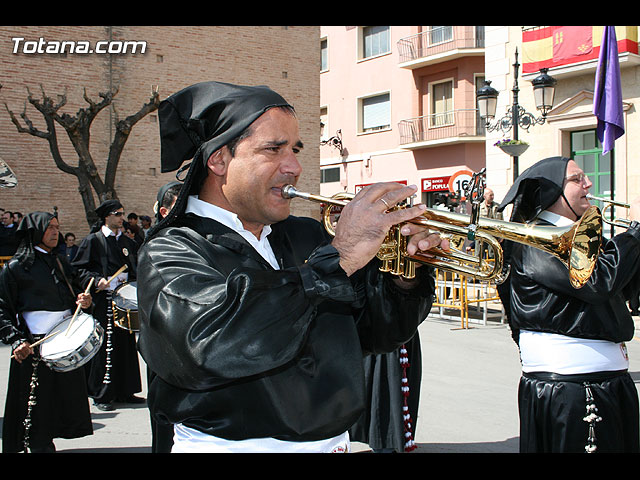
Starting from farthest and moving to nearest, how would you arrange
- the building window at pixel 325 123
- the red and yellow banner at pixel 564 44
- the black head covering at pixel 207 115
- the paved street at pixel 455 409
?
the building window at pixel 325 123 → the red and yellow banner at pixel 564 44 → the paved street at pixel 455 409 → the black head covering at pixel 207 115

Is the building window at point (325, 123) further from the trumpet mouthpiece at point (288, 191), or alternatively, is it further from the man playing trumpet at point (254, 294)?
the trumpet mouthpiece at point (288, 191)

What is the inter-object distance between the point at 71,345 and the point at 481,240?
12.0 ft

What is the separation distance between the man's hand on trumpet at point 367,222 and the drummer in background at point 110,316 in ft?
17.3

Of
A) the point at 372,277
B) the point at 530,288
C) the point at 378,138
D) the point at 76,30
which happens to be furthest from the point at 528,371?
the point at 378,138

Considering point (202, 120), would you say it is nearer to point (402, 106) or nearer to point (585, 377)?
point (585, 377)

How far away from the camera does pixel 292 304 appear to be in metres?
1.68

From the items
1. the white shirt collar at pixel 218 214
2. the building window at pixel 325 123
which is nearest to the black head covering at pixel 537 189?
the white shirt collar at pixel 218 214

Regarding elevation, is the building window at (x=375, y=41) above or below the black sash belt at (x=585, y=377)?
above

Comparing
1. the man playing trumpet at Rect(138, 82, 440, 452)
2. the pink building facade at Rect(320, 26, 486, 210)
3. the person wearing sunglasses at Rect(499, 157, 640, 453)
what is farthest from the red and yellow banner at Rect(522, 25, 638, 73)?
the man playing trumpet at Rect(138, 82, 440, 452)

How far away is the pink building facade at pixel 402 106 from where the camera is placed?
987 inches

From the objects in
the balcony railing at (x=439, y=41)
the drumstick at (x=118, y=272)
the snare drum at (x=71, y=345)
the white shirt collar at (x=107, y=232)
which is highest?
the balcony railing at (x=439, y=41)

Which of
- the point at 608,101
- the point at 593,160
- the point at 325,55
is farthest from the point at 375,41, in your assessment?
the point at 608,101

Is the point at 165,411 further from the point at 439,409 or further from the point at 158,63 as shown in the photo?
the point at 158,63

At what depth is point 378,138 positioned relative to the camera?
2855cm
